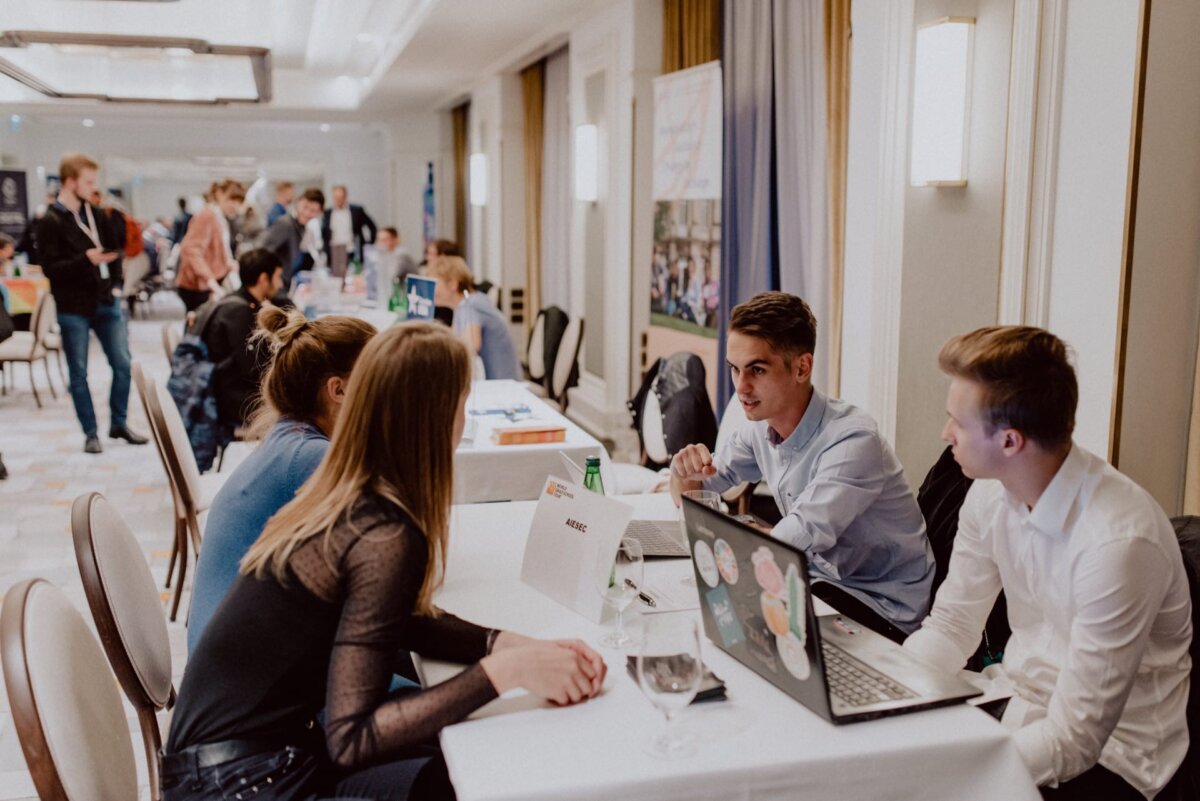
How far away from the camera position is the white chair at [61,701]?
4.43 feet

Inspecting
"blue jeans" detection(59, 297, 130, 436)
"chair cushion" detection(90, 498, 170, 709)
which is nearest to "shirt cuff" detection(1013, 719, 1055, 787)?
"chair cushion" detection(90, 498, 170, 709)

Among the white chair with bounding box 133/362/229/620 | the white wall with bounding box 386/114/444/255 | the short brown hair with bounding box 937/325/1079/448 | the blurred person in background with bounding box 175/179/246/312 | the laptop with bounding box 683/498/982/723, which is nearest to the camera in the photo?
the laptop with bounding box 683/498/982/723

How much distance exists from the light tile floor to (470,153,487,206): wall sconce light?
146 inches

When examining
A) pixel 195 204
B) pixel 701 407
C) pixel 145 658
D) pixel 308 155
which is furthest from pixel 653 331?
pixel 195 204

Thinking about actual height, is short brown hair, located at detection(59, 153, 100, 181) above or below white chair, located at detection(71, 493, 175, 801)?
above

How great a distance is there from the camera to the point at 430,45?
821cm

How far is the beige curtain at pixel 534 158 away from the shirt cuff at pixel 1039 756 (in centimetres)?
799

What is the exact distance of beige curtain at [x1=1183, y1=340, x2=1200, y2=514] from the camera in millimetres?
2568

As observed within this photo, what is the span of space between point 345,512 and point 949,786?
92 cm

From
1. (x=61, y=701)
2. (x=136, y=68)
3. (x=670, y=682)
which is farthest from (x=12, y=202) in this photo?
(x=670, y=682)

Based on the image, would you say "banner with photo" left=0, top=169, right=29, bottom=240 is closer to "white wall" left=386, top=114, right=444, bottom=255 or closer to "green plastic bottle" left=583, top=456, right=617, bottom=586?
"white wall" left=386, top=114, right=444, bottom=255

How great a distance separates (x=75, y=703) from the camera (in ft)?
4.98

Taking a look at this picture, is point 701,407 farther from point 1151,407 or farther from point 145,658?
point 145,658

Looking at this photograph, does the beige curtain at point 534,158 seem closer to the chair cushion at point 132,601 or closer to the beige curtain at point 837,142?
the beige curtain at point 837,142
